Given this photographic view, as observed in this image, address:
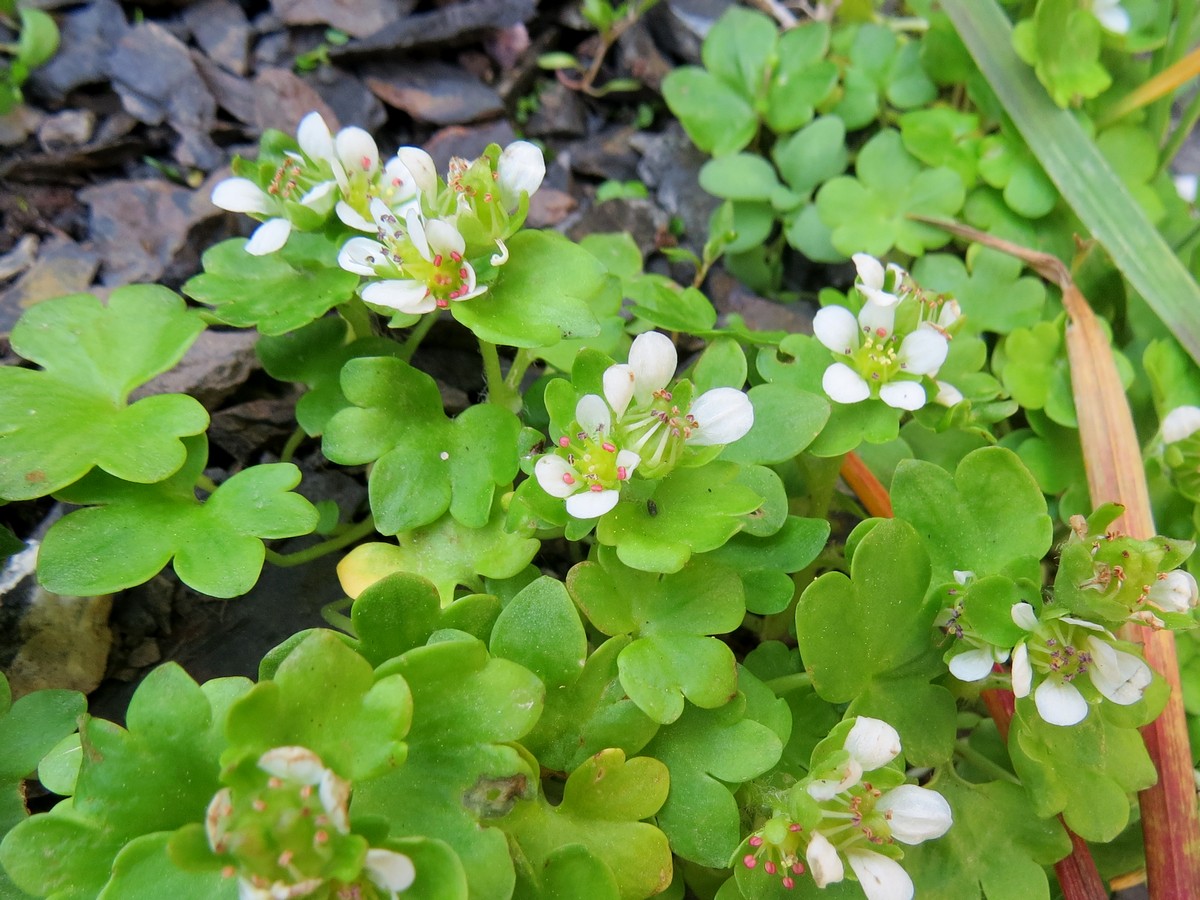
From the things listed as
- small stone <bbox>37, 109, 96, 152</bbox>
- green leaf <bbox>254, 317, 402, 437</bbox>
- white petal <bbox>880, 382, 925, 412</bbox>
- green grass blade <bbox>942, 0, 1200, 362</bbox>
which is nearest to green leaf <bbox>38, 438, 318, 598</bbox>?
green leaf <bbox>254, 317, 402, 437</bbox>

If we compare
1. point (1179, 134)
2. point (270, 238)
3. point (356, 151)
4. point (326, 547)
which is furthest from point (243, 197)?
point (1179, 134)

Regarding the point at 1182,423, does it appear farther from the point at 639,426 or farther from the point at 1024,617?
the point at 639,426

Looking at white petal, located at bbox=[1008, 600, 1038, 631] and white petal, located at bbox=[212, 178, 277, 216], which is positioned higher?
white petal, located at bbox=[212, 178, 277, 216]

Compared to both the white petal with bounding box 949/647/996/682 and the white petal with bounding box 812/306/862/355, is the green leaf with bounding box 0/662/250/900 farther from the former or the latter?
the white petal with bounding box 812/306/862/355

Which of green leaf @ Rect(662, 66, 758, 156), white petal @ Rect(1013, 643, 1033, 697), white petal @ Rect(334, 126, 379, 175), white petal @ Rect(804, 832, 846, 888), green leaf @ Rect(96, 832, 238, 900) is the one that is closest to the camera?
green leaf @ Rect(96, 832, 238, 900)

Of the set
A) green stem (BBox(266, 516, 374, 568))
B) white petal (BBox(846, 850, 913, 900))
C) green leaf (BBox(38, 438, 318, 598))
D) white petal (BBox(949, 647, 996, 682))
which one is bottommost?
green stem (BBox(266, 516, 374, 568))

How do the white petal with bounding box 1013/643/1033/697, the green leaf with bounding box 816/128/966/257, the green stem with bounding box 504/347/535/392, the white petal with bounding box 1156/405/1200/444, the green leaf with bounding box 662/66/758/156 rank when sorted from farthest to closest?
the green leaf with bounding box 662/66/758/156 → the green leaf with bounding box 816/128/966/257 → the white petal with bounding box 1156/405/1200/444 → the green stem with bounding box 504/347/535/392 → the white petal with bounding box 1013/643/1033/697

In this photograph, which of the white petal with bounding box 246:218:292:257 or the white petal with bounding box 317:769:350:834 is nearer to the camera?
the white petal with bounding box 317:769:350:834

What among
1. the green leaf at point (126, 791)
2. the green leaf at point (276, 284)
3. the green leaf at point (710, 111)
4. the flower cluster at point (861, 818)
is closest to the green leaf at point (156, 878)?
the green leaf at point (126, 791)

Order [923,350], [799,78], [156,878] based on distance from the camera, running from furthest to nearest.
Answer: [799,78]
[923,350]
[156,878]
